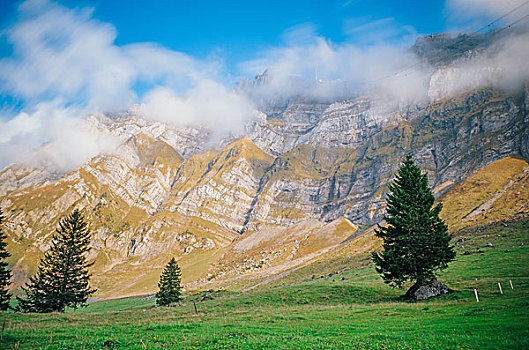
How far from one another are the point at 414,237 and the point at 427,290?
653 centimetres

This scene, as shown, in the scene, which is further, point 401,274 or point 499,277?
point 499,277

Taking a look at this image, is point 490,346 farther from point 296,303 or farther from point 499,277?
point 499,277

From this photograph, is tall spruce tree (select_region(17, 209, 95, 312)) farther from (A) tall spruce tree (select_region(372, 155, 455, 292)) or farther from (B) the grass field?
(A) tall spruce tree (select_region(372, 155, 455, 292))

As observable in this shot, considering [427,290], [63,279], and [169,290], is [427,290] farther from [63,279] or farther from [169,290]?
[63,279]

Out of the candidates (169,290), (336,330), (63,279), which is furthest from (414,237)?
(63,279)

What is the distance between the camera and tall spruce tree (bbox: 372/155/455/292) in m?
35.7

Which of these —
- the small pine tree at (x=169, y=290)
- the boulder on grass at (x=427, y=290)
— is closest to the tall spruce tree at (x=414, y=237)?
the boulder on grass at (x=427, y=290)

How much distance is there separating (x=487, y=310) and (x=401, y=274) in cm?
1503

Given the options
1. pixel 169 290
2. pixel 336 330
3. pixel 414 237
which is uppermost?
pixel 414 237

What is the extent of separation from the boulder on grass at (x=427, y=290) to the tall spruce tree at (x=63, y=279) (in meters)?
53.3

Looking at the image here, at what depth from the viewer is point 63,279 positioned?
50.4m

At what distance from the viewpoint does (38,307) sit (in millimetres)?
49062

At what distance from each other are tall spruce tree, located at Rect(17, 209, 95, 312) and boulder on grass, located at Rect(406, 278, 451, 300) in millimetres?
53288

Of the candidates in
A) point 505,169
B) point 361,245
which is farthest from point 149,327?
point 505,169
